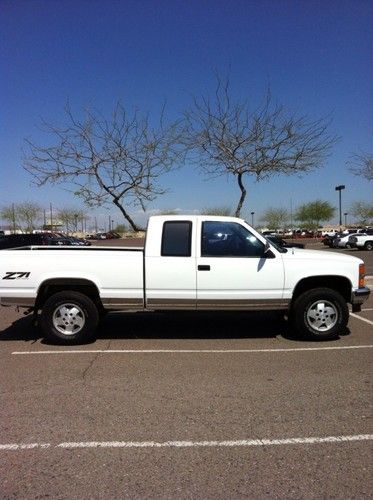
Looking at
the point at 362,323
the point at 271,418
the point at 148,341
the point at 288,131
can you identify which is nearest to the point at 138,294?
the point at 148,341

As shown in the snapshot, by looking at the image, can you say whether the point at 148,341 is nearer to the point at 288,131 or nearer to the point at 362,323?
the point at 362,323

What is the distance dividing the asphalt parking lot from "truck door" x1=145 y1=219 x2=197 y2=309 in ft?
2.17

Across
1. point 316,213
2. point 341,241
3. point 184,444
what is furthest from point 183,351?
point 316,213

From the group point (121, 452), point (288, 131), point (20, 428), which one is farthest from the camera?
point (288, 131)

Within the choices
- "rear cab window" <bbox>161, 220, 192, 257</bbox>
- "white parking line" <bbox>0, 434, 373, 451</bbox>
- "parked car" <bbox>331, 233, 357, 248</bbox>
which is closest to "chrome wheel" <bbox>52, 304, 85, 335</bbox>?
"rear cab window" <bbox>161, 220, 192, 257</bbox>

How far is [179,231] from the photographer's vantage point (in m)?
7.40

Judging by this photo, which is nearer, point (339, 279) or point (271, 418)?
point (271, 418)

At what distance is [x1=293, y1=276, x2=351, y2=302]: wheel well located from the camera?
24.5ft

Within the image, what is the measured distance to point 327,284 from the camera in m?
7.63

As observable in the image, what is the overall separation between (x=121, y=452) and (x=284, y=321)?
5.45m

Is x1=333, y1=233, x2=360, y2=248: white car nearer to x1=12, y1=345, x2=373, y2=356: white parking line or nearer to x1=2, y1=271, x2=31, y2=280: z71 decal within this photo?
x1=12, y1=345, x2=373, y2=356: white parking line

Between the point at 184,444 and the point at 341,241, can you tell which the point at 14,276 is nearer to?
the point at 184,444

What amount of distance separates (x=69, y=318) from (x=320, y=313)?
379cm

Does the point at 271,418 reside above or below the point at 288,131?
below
